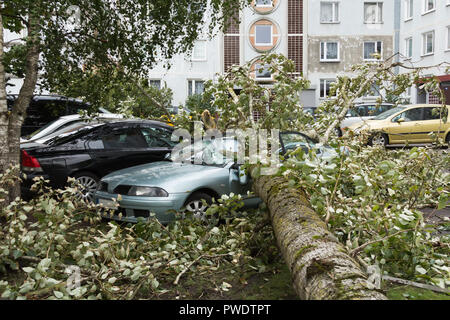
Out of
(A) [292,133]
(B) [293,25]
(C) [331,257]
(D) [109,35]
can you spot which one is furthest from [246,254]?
(B) [293,25]

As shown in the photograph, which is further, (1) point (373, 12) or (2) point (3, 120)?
(1) point (373, 12)

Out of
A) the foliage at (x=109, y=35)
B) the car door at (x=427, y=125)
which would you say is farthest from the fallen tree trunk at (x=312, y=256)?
the car door at (x=427, y=125)

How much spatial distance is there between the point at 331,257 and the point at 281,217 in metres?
1.00

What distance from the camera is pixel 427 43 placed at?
→ 31219 mm

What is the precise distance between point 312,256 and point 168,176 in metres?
3.71

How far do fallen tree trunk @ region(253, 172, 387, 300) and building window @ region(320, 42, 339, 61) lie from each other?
109 ft

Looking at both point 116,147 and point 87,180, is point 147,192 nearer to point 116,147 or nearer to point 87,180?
point 87,180

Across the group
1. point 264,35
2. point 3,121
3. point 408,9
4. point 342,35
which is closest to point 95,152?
point 3,121

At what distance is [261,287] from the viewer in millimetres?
3996

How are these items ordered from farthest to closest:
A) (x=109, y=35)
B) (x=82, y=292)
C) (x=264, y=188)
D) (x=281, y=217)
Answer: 1. (x=109, y=35)
2. (x=264, y=188)
3. (x=281, y=217)
4. (x=82, y=292)

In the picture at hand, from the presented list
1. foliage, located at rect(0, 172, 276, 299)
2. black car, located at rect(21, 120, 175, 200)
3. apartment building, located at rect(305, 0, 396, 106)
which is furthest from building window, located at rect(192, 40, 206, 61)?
foliage, located at rect(0, 172, 276, 299)

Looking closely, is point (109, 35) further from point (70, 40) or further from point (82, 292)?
point (82, 292)

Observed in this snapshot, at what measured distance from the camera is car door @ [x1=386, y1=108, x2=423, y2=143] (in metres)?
16.4

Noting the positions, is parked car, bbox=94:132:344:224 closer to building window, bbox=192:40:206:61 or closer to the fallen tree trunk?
the fallen tree trunk
